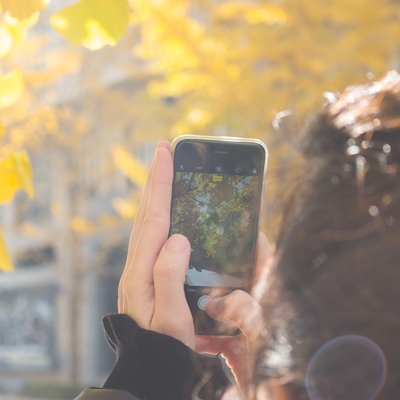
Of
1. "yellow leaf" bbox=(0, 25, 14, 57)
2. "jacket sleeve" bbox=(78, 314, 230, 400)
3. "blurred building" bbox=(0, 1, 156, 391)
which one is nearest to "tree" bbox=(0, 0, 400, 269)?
"blurred building" bbox=(0, 1, 156, 391)

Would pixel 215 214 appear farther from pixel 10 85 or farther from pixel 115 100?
pixel 115 100

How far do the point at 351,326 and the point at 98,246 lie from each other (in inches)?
297

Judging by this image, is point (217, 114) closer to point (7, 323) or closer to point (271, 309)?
point (271, 309)

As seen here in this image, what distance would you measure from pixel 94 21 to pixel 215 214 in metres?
0.42

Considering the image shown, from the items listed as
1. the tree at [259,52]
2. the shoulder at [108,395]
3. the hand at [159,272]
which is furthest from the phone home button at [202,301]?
the tree at [259,52]

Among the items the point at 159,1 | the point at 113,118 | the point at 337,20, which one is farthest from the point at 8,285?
the point at 337,20

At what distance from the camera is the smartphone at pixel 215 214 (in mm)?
1002

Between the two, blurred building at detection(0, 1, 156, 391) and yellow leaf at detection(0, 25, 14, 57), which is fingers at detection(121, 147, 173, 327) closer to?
yellow leaf at detection(0, 25, 14, 57)

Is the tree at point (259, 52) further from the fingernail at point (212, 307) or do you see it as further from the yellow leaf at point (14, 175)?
the fingernail at point (212, 307)

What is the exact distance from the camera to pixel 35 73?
619 centimetres

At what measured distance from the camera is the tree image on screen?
1.00 m

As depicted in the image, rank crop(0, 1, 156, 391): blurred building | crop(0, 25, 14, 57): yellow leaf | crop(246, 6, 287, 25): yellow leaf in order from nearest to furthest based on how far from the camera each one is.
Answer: crop(0, 25, 14, 57): yellow leaf
crop(246, 6, 287, 25): yellow leaf
crop(0, 1, 156, 391): blurred building

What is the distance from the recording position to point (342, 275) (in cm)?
58

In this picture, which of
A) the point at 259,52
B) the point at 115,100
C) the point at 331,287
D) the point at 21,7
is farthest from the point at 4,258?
the point at 115,100
